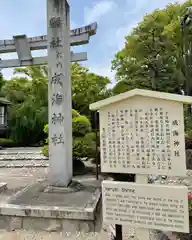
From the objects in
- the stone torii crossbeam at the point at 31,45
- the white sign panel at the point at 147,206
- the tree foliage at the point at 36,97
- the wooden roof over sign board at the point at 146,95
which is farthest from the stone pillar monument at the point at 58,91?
the tree foliage at the point at 36,97

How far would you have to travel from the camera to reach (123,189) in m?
2.07

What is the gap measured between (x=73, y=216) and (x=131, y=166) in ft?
4.53

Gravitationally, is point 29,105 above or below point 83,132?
above

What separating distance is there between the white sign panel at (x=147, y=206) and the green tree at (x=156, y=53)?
10.2 metres

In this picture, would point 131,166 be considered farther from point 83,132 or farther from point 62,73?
point 83,132

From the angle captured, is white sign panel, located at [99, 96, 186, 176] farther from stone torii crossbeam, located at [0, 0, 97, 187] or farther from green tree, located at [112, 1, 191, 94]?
green tree, located at [112, 1, 191, 94]

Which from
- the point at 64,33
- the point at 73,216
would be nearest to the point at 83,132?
the point at 64,33

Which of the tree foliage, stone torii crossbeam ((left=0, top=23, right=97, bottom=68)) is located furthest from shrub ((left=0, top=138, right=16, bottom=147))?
stone torii crossbeam ((left=0, top=23, right=97, bottom=68))

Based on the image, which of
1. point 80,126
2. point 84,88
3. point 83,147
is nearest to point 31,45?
point 80,126

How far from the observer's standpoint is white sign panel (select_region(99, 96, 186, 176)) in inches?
77.4

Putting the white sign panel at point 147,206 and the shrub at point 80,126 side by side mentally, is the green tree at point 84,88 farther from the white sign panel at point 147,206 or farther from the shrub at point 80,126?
the white sign panel at point 147,206

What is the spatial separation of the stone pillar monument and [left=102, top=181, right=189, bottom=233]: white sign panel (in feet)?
6.35

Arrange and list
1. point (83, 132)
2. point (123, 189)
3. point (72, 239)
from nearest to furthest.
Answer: point (123, 189) → point (72, 239) → point (83, 132)

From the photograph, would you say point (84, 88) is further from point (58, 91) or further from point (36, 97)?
point (58, 91)
